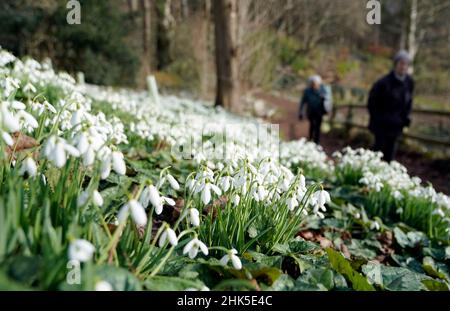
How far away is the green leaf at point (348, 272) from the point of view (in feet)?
5.17

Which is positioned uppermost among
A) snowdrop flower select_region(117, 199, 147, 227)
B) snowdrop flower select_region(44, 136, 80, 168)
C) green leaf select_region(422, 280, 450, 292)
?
snowdrop flower select_region(44, 136, 80, 168)

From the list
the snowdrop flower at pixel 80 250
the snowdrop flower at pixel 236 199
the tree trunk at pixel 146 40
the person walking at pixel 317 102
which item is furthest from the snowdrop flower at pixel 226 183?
the tree trunk at pixel 146 40

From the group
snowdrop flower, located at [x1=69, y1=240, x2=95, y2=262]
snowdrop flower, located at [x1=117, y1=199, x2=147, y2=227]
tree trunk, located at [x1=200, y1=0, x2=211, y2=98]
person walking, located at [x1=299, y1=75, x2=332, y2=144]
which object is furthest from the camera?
tree trunk, located at [x1=200, y1=0, x2=211, y2=98]

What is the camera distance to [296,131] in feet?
40.5

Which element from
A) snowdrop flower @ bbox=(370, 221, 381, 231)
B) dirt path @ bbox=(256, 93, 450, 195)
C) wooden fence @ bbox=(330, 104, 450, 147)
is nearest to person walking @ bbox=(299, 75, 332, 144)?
dirt path @ bbox=(256, 93, 450, 195)

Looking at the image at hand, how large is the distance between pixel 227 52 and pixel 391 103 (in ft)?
14.9

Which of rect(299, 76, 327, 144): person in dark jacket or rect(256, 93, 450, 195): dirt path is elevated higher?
rect(299, 76, 327, 144): person in dark jacket

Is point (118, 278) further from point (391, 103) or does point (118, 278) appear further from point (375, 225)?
point (391, 103)

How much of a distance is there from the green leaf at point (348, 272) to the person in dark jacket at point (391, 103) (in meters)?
4.31

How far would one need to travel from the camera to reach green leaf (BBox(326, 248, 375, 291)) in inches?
62.1

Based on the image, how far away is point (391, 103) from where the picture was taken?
18.4 ft

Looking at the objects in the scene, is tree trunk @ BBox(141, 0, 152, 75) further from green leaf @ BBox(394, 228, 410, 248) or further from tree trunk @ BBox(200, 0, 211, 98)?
green leaf @ BBox(394, 228, 410, 248)

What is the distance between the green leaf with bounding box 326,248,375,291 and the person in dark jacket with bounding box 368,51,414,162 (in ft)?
14.1
